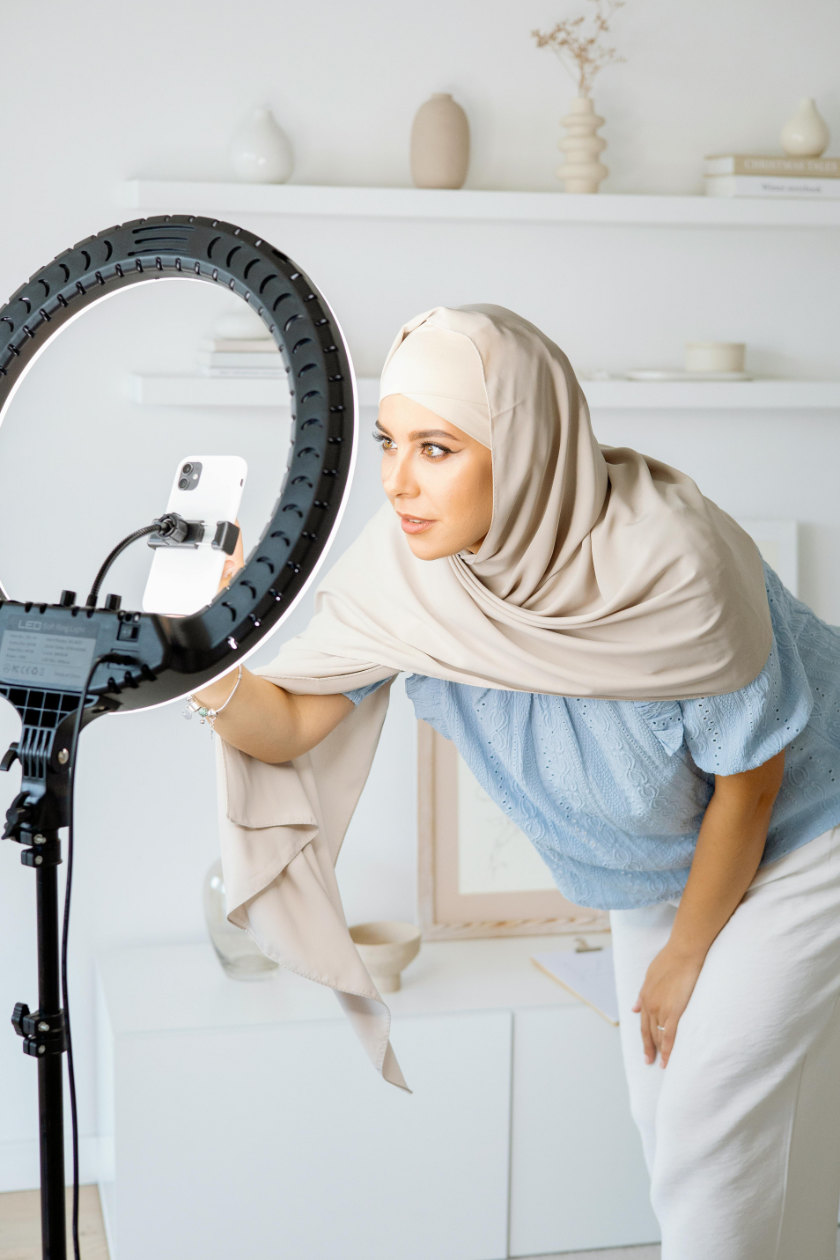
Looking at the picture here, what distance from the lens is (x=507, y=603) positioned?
143cm

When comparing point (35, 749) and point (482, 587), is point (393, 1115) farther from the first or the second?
point (35, 749)

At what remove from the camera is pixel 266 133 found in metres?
2.21

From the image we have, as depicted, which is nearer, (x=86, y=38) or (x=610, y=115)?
(x=86, y=38)

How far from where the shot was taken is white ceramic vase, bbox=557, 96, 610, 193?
91.6 inches

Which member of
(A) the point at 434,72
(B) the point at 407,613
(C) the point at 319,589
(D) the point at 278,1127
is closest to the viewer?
(B) the point at 407,613

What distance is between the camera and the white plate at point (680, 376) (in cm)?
238

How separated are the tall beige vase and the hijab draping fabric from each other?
0.95m

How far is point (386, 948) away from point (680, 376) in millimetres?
1169

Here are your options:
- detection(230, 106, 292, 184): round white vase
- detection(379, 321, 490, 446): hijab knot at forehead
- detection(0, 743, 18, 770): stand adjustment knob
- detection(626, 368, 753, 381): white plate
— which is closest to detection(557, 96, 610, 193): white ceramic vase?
detection(626, 368, 753, 381): white plate

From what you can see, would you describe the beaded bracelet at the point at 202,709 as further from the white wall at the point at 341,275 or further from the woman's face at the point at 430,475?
the white wall at the point at 341,275

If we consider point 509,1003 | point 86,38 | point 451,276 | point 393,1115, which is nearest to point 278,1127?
point 393,1115

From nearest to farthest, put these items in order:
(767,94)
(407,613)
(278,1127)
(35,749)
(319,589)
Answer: (35,749), (407,613), (319,589), (278,1127), (767,94)

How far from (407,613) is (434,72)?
134 cm

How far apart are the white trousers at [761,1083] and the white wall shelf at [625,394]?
1.02m
